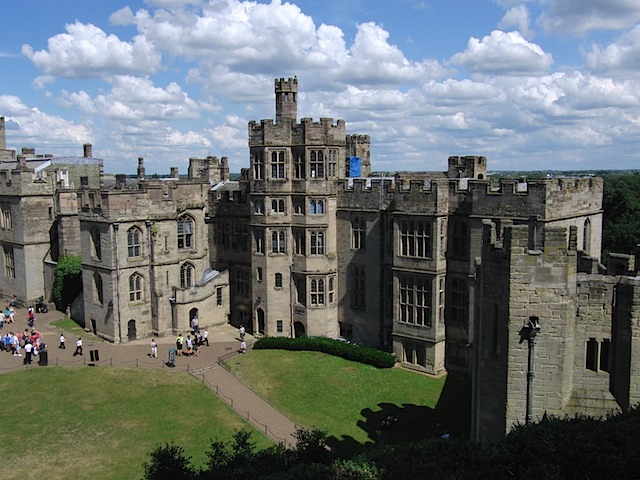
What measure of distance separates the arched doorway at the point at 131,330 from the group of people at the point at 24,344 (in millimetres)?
6194

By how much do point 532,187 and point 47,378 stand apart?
3301 centimetres

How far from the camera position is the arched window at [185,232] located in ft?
163

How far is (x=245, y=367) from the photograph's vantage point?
40.5 meters

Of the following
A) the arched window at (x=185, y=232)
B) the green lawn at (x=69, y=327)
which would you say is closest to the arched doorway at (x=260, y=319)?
the arched window at (x=185, y=232)

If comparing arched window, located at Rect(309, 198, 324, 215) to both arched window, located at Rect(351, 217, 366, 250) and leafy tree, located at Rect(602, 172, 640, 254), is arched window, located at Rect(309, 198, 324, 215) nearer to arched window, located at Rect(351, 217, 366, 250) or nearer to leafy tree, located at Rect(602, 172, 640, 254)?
arched window, located at Rect(351, 217, 366, 250)

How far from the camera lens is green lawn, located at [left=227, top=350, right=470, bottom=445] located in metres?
32.2

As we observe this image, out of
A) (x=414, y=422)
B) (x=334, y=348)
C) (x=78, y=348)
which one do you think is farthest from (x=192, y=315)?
(x=414, y=422)

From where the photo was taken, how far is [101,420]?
3281 centimetres

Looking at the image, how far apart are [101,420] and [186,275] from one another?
61.5ft

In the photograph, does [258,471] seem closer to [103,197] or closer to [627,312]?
[627,312]

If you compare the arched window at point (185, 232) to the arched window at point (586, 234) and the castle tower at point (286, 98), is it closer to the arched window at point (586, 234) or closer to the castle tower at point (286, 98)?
the castle tower at point (286, 98)

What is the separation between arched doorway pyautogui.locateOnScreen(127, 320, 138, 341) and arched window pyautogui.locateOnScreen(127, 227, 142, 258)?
17.7 ft

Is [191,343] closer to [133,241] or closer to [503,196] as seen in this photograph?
[133,241]

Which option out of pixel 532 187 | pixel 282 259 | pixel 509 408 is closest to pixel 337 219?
pixel 282 259
